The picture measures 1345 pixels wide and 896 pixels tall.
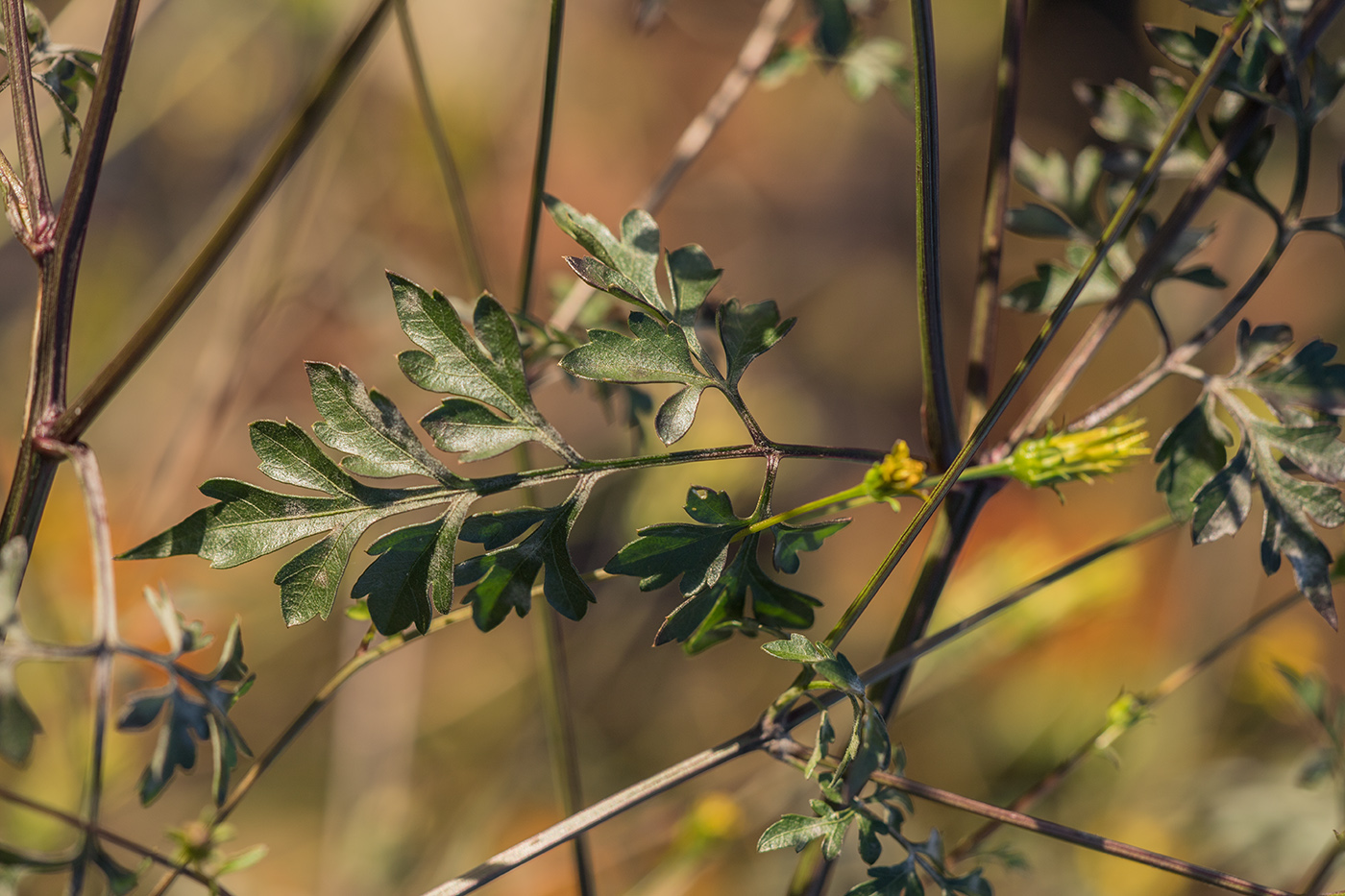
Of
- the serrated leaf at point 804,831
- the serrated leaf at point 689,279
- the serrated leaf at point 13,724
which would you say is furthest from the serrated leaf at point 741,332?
the serrated leaf at point 13,724

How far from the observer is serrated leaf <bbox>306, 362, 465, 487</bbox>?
0.45 meters

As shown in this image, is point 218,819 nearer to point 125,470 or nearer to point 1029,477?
point 1029,477

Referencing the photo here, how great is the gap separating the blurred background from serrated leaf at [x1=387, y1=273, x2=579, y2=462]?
2.83ft

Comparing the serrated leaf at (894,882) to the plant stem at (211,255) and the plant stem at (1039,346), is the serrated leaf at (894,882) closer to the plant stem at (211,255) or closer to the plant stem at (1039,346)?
the plant stem at (1039,346)

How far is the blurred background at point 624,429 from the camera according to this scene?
58.2 inches

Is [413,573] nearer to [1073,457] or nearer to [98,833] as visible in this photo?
[98,833]

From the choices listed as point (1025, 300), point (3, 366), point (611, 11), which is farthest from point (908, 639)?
point (611, 11)

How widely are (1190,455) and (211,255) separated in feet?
2.12

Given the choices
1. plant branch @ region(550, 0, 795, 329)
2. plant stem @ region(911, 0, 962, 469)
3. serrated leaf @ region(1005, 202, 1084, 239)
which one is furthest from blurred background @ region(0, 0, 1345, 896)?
plant stem @ region(911, 0, 962, 469)

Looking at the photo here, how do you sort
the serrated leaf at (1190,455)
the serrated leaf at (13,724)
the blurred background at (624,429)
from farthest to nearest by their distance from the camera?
the blurred background at (624,429), the serrated leaf at (1190,455), the serrated leaf at (13,724)

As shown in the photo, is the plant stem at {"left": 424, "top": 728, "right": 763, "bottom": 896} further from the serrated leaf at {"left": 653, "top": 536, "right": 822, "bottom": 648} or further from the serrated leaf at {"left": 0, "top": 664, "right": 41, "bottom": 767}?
the serrated leaf at {"left": 0, "top": 664, "right": 41, "bottom": 767}

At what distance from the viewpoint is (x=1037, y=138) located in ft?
7.07

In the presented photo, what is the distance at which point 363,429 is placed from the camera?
458 mm

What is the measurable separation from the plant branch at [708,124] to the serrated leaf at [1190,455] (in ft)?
1.64
